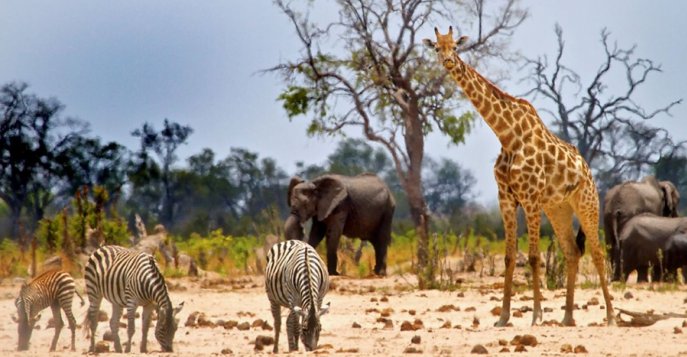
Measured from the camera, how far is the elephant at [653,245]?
721 inches

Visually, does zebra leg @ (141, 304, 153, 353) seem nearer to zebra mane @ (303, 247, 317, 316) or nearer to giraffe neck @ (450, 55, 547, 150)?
zebra mane @ (303, 247, 317, 316)

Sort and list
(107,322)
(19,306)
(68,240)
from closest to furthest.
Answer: (19,306) < (107,322) < (68,240)

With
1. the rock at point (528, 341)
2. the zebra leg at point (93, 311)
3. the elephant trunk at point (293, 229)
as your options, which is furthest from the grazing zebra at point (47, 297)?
the elephant trunk at point (293, 229)

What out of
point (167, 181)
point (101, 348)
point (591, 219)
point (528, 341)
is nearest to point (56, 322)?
point (101, 348)

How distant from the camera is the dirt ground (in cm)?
975

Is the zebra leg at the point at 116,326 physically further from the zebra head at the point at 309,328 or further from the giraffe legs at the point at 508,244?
the giraffe legs at the point at 508,244

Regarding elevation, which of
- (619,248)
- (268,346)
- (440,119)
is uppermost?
(440,119)

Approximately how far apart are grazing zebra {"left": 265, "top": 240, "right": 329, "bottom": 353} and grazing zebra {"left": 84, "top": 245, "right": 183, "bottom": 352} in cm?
86

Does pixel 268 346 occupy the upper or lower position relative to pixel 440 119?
lower

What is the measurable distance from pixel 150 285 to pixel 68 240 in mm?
9385

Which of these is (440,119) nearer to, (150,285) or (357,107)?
(357,107)

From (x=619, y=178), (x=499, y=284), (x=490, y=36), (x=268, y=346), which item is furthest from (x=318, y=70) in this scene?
(x=619, y=178)

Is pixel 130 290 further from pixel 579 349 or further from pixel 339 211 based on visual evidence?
pixel 339 211

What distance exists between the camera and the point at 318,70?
27859mm
